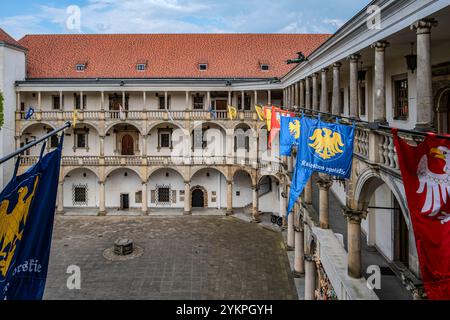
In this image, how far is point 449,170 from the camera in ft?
17.2

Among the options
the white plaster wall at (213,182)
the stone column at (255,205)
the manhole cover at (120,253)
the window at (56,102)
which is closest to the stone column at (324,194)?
the manhole cover at (120,253)

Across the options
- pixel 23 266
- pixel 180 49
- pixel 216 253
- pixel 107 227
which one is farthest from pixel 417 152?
pixel 180 49

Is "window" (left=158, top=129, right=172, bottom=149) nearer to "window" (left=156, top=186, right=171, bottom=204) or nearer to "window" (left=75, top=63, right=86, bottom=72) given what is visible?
"window" (left=156, top=186, right=171, bottom=204)

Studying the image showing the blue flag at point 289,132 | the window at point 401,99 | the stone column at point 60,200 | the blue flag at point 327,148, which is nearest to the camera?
the blue flag at point 327,148

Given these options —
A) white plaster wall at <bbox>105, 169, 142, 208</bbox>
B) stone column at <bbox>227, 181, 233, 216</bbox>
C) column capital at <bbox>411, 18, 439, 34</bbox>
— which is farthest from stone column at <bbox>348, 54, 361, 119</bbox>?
white plaster wall at <bbox>105, 169, 142, 208</bbox>

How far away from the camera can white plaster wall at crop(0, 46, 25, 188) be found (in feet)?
110

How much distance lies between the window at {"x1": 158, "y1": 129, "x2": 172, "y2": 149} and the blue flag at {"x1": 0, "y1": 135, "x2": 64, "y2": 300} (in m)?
30.5

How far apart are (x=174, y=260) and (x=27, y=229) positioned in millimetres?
19449

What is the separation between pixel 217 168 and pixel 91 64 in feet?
53.3

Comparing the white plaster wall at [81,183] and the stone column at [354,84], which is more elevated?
the stone column at [354,84]

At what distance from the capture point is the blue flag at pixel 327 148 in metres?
9.93

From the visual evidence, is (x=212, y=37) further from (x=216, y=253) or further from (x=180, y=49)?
(x=216, y=253)

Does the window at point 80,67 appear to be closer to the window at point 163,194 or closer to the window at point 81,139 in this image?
the window at point 81,139

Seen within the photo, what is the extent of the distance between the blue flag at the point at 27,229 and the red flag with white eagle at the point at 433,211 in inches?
220
